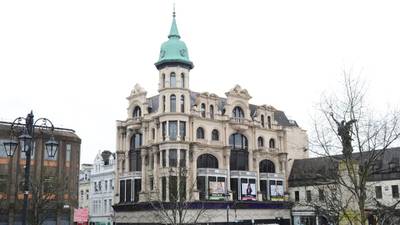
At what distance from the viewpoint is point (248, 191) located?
6600 cm

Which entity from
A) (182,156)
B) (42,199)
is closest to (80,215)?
(182,156)

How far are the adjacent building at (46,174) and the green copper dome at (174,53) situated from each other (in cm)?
1444

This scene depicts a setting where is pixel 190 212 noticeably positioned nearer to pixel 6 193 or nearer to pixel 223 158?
pixel 223 158

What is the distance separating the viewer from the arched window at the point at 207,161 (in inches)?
2488

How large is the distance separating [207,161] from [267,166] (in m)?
11.3

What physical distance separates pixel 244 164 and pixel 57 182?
27355 millimetres

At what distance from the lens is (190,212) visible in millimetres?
59125

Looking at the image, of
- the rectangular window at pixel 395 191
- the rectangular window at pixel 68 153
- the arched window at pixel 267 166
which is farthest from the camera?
the arched window at pixel 267 166

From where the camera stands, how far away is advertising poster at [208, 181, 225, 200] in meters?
61.7

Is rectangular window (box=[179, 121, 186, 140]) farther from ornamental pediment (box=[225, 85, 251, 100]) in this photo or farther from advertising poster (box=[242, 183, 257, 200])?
advertising poster (box=[242, 183, 257, 200])

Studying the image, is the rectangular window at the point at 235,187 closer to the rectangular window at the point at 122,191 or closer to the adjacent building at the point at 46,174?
the rectangular window at the point at 122,191

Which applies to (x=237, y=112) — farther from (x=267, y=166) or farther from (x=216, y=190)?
(x=216, y=190)

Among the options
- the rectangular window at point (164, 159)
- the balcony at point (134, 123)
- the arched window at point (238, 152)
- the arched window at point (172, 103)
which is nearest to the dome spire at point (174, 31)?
the arched window at point (172, 103)

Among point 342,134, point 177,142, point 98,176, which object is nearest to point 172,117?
point 177,142
